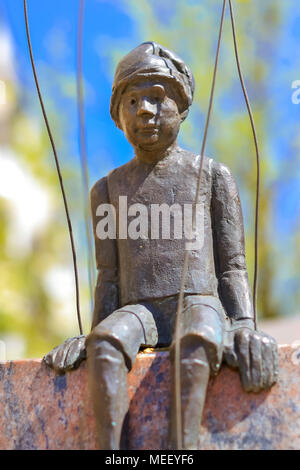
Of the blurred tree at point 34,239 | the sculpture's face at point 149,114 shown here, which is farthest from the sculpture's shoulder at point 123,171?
the blurred tree at point 34,239

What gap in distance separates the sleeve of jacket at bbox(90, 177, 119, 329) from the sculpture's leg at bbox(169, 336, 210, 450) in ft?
2.16

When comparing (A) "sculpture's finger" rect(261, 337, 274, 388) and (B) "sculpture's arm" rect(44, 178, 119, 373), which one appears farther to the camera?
(B) "sculpture's arm" rect(44, 178, 119, 373)

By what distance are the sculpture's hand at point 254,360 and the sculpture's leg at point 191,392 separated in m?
0.16

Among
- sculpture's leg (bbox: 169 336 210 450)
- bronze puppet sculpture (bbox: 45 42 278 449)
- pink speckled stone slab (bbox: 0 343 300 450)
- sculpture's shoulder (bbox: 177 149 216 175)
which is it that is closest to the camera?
sculpture's leg (bbox: 169 336 210 450)

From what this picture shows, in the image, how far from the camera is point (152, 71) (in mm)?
2799

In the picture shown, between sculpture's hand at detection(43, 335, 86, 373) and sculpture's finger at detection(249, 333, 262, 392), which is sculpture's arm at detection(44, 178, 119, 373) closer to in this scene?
sculpture's hand at detection(43, 335, 86, 373)

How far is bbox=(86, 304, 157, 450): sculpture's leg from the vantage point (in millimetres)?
2293

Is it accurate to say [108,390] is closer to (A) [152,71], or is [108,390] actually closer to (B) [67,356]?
(B) [67,356]

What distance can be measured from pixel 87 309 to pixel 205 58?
369 cm

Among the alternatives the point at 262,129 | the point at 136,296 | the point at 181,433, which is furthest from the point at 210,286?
the point at 262,129

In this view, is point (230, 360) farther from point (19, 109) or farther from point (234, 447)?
point (19, 109)

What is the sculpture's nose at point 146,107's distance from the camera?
109 inches

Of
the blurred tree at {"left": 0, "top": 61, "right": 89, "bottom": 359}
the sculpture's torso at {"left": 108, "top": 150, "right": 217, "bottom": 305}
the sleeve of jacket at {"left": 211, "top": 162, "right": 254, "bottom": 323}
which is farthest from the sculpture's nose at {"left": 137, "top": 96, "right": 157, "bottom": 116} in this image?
the blurred tree at {"left": 0, "top": 61, "right": 89, "bottom": 359}

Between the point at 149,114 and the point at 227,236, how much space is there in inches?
24.9
